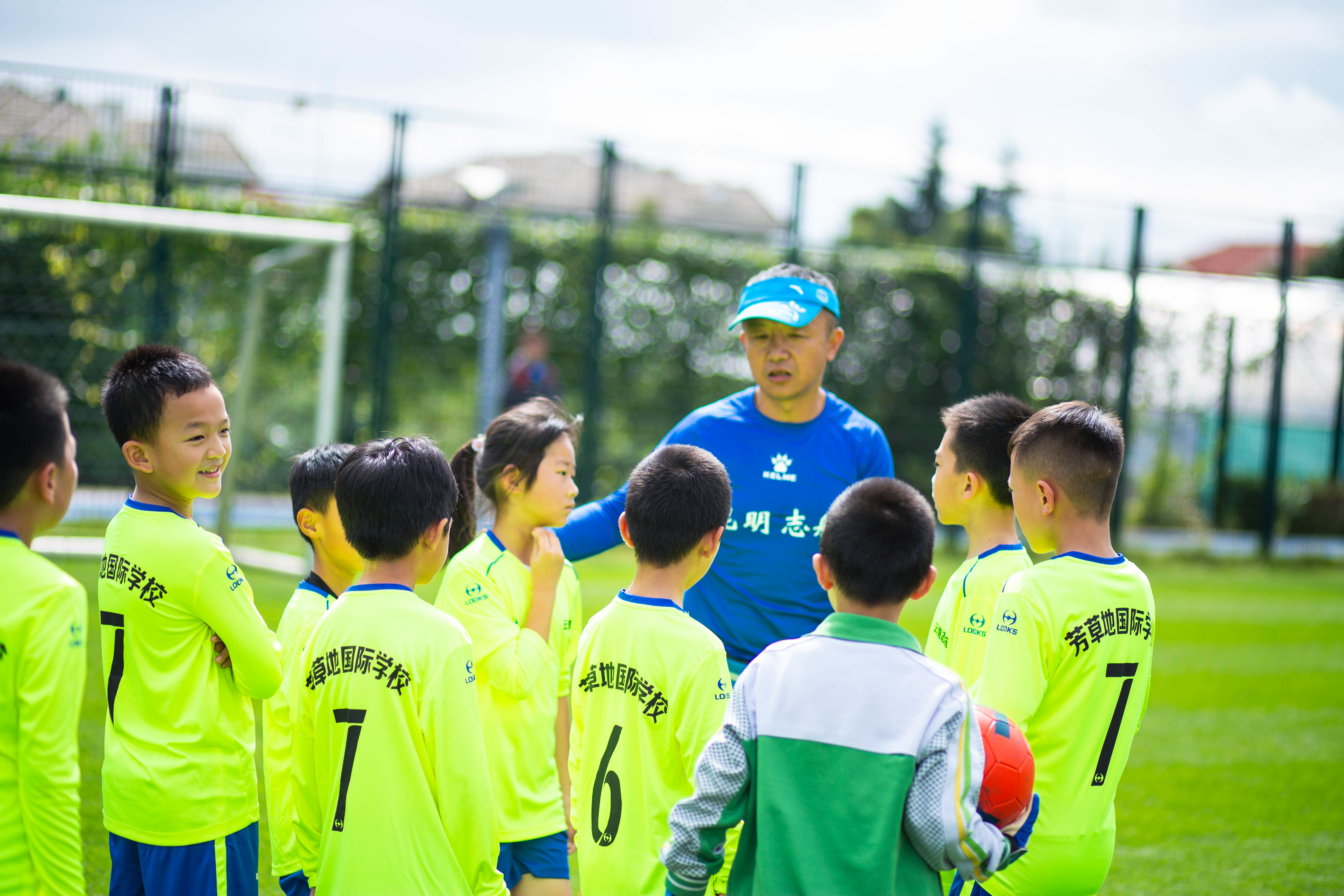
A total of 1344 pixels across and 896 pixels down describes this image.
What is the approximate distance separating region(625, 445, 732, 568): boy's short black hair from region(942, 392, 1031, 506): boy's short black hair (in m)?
0.82

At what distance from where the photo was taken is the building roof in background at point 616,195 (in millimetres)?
12586

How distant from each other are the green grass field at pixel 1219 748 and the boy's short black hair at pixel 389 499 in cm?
216

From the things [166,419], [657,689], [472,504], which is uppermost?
[166,419]

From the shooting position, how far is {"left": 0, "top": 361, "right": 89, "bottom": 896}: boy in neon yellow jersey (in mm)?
1860

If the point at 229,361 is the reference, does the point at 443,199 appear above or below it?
above

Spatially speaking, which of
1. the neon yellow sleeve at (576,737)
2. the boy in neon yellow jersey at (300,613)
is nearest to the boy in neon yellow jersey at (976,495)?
the neon yellow sleeve at (576,737)

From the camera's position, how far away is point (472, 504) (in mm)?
3357

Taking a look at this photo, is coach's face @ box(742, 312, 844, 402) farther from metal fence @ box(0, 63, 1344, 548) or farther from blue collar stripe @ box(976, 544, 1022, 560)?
metal fence @ box(0, 63, 1344, 548)

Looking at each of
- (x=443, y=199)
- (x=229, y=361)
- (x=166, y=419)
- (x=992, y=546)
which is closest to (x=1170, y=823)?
(x=992, y=546)

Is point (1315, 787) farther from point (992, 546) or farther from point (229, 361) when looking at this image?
point (229, 361)

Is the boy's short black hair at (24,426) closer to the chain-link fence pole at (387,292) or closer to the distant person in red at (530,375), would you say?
the distant person in red at (530,375)

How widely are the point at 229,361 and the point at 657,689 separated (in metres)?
9.24

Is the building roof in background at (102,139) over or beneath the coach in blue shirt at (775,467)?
over

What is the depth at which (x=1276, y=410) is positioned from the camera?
51.9 ft
